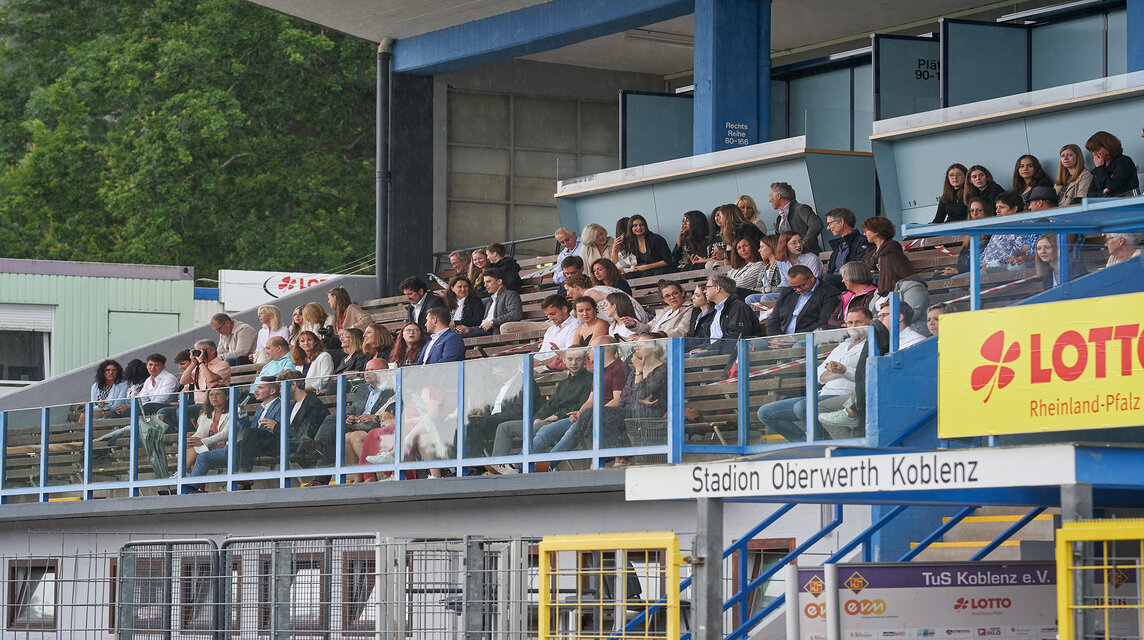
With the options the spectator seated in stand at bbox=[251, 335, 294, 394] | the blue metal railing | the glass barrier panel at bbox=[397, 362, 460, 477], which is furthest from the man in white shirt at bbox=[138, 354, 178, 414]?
the glass barrier panel at bbox=[397, 362, 460, 477]

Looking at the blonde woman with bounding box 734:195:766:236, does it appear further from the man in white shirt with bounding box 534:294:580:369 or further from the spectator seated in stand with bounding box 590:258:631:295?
the man in white shirt with bounding box 534:294:580:369

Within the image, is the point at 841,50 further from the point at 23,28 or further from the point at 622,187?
the point at 23,28

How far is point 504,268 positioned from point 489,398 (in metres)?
5.15

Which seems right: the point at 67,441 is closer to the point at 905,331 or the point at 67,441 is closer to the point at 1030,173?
the point at 1030,173

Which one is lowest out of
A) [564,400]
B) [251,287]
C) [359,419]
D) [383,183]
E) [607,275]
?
[359,419]

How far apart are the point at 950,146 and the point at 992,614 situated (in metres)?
12.8

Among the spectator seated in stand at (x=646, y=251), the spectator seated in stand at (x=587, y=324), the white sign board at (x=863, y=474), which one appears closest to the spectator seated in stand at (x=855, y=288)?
the spectator seated in stand at (x=587, y=324)

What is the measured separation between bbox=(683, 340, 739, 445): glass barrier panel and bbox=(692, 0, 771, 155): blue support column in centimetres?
1090

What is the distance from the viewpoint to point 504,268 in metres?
20.9

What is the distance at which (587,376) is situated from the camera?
582 inches

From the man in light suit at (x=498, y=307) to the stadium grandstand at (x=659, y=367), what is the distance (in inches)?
1.6

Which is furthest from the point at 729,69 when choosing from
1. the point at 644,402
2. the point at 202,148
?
the point at 202,148

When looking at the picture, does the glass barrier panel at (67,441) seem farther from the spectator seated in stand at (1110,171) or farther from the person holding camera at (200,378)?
the spectator seated in stand at (1110,171)

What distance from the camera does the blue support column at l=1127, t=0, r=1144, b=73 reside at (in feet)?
63.7
